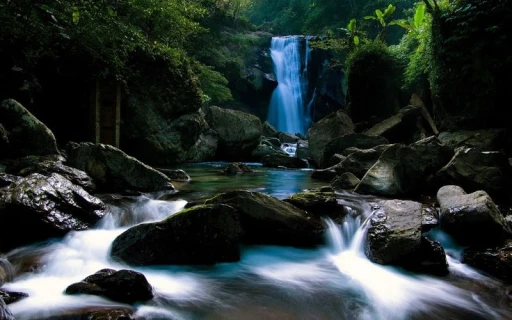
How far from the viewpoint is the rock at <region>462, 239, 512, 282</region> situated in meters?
4.52

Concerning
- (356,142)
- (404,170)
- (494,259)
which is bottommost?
(494,259)

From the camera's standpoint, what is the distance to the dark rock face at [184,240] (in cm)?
455

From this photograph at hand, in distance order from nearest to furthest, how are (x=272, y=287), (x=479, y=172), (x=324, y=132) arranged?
(x=272, y=287) < (x=479, y=172) < (x=324, y=132)

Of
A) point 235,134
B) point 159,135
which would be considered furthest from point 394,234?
point 235,134

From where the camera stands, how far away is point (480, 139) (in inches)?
392

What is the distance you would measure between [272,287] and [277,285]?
9cm

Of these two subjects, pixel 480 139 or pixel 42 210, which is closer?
pixel 42 210

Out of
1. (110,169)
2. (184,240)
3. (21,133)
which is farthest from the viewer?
(21,133)

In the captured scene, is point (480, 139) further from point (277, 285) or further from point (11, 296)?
point (11, 296)

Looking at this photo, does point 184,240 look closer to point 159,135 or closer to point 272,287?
point 272,287

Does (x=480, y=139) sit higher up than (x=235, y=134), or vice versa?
(x=235, y=134)

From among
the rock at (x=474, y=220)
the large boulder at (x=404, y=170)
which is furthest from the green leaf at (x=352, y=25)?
the rock at (x=474, y=220)

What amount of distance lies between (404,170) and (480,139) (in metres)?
3.52

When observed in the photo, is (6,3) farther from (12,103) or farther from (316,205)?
(316,205)
